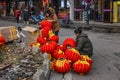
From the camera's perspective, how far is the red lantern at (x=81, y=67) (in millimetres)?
10477

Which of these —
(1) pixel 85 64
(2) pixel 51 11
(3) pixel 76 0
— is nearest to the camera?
(1) pixel 85 64

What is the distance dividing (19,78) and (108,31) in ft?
55.0

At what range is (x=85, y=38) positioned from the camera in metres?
12.0

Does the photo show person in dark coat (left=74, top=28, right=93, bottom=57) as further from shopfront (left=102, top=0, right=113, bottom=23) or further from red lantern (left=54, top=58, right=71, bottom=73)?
shopfront (left=102, top=0, right=113, bottom=23)

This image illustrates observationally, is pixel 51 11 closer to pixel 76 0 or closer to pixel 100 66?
pixel 100 66

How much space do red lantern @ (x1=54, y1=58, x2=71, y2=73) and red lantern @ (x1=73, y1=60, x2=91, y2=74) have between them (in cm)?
20

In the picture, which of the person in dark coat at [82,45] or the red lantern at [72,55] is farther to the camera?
the person in dark coat at [82,45]

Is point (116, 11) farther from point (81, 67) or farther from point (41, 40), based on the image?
point (81, 67)

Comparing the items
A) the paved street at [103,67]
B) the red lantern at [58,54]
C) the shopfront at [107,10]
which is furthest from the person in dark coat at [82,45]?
the shopfront at [107,10]

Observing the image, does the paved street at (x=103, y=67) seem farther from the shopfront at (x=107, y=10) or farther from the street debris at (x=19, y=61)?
the shopfront at (x=107, y=10)

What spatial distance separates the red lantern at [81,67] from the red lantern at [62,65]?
0.65ft

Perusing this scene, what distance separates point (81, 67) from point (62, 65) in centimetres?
52

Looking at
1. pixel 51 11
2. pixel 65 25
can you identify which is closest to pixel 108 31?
pixel 65 25

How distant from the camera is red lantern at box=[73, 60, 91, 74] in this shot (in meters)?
10.5
